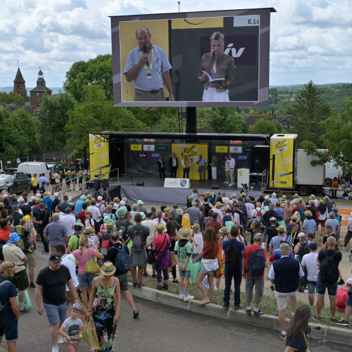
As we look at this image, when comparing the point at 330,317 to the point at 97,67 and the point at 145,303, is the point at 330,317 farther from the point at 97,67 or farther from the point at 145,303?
the point at 97,67

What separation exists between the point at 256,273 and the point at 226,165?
1594 centimetres

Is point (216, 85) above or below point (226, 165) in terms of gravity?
above

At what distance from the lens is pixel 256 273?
25.2 feet

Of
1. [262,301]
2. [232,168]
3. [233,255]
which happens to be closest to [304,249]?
[262,301]

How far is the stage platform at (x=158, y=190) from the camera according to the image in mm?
21891

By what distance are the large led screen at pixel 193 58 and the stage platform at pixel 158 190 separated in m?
4.22

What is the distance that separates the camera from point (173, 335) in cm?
738

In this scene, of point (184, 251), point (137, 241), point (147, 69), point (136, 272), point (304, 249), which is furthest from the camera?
point (147, 69)

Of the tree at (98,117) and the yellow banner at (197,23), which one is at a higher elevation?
the yellow banner at (197,23)

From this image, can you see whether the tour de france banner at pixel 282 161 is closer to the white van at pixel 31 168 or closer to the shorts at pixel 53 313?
the white van at pixel 31 168

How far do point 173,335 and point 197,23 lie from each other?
1727 centimetres

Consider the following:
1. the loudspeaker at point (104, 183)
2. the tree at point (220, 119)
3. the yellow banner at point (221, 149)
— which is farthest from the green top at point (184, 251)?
the tree at point (220, 119)

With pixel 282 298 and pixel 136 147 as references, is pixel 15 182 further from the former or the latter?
pixel 282 298

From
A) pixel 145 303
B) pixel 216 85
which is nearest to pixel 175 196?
pixel 216 85
